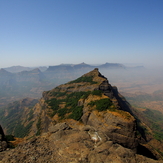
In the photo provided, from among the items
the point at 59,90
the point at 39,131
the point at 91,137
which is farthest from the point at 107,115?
the point at 59,90

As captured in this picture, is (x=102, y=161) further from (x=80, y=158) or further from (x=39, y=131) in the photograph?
(x=39, y=131)

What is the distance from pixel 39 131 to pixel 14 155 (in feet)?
112

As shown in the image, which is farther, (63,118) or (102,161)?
(63,118)

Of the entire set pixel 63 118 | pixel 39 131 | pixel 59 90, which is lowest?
pixel 39 131

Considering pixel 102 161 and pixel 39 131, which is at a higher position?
pixel 102 161

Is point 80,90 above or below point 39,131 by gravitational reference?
above

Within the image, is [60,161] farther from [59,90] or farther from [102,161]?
[59,90]

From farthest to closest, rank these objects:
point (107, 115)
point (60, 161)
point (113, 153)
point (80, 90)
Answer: point (80, 90) → point (107, 115) → point (113, 153) → point (60, 161)

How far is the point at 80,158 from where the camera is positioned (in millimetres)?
12242

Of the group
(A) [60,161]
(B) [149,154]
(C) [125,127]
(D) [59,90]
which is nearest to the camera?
(A) [60,161]

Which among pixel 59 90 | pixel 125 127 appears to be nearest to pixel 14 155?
pixel 125 127

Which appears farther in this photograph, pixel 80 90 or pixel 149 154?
pixel 80 90

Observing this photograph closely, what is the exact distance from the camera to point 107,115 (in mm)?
27203

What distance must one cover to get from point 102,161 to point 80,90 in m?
45.2
